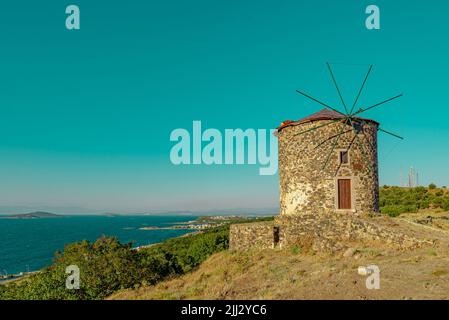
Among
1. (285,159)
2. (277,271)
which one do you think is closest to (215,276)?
(277,271)

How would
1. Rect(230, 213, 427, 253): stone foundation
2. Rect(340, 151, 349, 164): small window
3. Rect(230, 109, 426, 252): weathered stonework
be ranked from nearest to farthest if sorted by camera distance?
Rect(230, 213, 427, 253): stone foundation
Rect(230, 109, 426, 252): weathered stonework
Rect(340, 151, 349, 164): small window

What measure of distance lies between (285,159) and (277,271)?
759cm

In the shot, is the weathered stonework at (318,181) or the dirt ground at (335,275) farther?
the weathered stonework at (318,181)

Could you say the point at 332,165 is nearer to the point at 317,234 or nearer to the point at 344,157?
the point at 344,157

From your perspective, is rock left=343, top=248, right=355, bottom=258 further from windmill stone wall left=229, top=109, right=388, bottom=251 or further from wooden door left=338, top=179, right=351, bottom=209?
wooden door left=338, top=179, right=351, bottom=209

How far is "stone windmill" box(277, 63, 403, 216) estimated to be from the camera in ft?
56.7

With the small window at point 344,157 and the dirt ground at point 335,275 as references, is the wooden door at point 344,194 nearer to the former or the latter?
the small window at point 344,157

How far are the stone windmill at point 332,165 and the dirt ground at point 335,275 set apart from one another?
2.06 meters

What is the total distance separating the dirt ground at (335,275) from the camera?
8406 millimetres

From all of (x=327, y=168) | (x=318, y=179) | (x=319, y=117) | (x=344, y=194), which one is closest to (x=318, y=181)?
(x=318, y=179)

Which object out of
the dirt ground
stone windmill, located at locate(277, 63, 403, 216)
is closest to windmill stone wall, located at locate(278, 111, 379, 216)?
stone windmill, located at locate(277, 63, 403, 216)

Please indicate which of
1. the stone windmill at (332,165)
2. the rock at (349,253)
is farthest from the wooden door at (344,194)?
the rock at (349,253)
